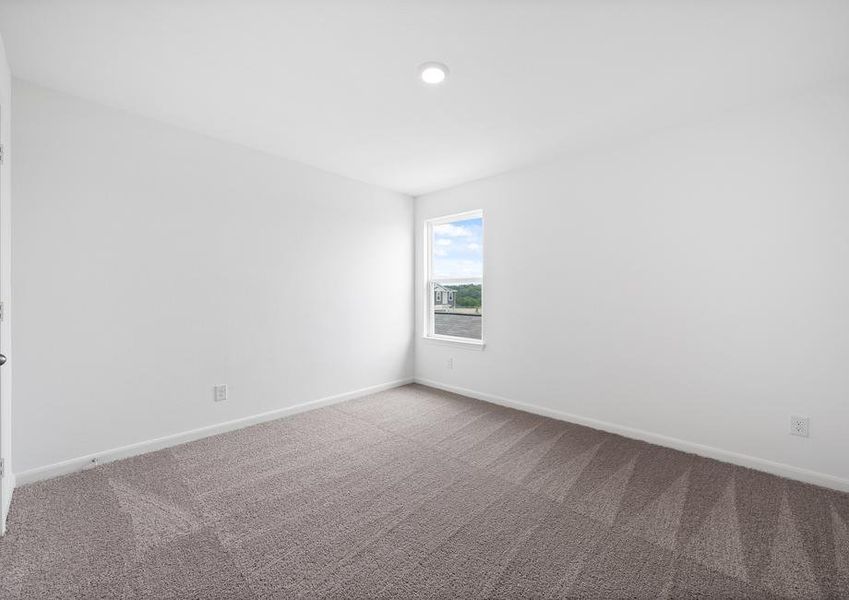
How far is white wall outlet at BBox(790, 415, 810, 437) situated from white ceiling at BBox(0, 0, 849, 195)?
6.75ft

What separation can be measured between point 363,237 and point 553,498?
3089mm

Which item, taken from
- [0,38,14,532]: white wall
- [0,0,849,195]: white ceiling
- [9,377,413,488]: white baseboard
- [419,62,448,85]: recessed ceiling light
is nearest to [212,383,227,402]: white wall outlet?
[9,377,413,488]: white baseboard

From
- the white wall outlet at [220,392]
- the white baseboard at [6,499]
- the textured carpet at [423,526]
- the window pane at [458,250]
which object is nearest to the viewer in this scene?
the textured carpet at [423,526]

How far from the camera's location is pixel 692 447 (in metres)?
2.72

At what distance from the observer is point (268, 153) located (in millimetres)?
3334

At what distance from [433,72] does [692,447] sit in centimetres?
312

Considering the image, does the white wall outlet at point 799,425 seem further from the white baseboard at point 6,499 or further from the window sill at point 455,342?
the white baseboard at point 6,499

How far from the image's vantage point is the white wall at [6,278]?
6.10 ft

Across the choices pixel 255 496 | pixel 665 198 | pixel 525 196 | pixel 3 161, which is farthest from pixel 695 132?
pixel 3 161

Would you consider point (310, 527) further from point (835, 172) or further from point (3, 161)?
point (835, 172)

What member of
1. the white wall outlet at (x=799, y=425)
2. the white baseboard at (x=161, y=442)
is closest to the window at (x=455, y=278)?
the white baseboard at (x=161, y=442)

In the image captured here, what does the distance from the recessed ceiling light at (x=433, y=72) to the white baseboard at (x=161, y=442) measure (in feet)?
9.83

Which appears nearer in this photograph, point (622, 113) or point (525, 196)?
point (622, 113)

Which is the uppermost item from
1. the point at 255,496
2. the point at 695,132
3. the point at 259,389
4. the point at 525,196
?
the point at 695,132
